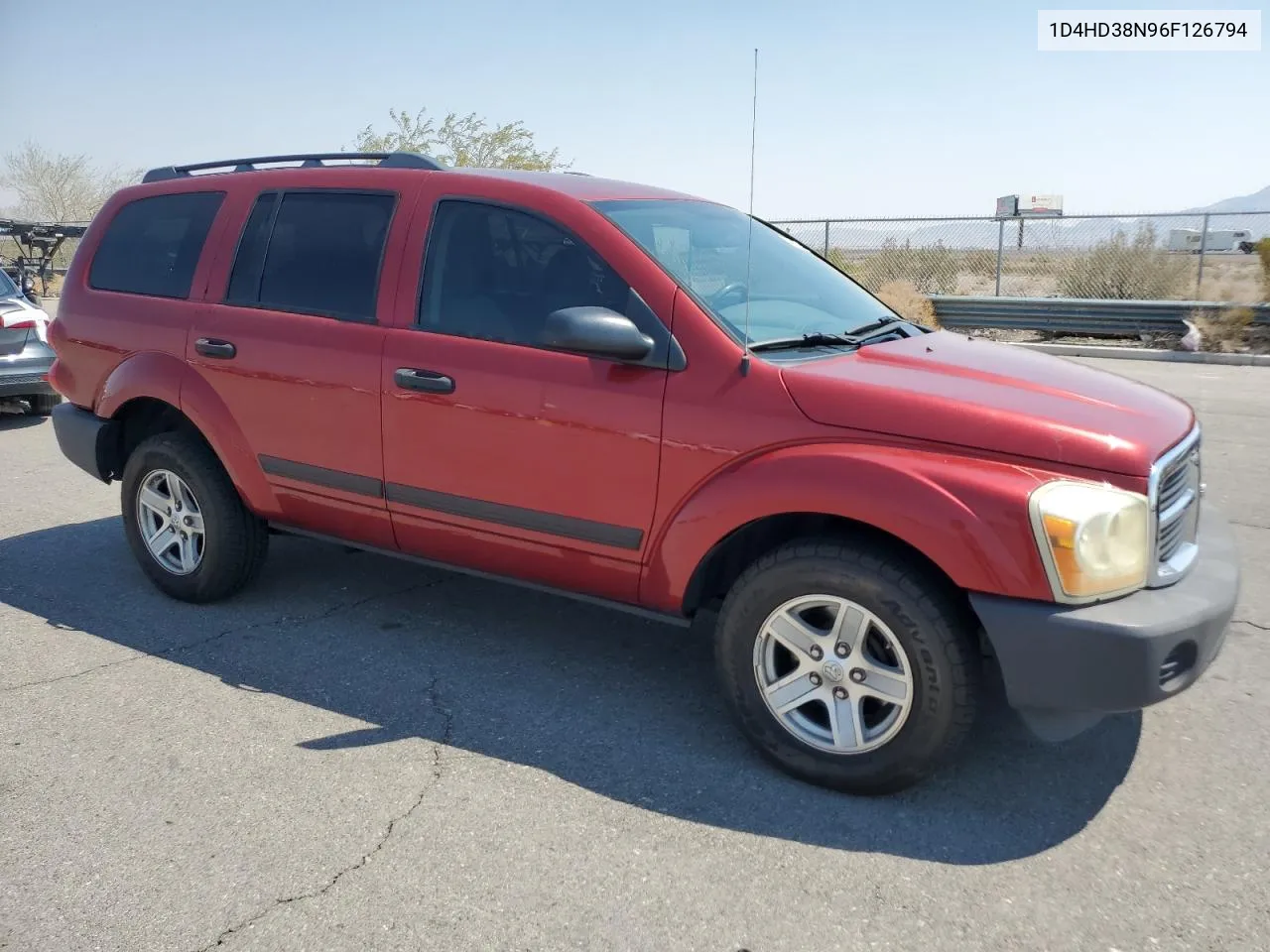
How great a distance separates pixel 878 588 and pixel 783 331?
40.9 inches

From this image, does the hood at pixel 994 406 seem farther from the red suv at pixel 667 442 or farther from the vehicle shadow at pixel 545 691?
the vehicle shadow at pixel 545 691

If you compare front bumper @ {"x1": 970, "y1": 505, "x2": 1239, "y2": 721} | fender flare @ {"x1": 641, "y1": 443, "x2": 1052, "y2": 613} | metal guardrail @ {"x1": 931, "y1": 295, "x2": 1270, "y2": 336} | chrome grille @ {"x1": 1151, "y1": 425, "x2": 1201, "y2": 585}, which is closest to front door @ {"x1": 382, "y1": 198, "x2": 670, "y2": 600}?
fender flare @ {"x1": 641, "y1": 443, "x2": 1052, "y2": 613}

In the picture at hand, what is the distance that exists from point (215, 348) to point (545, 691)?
2016mm

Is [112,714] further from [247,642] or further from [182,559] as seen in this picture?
[182,559]

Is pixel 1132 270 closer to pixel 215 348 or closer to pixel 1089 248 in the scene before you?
pixel 1089 248

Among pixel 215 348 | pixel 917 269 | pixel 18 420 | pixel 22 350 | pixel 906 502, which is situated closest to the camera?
pixel 906 502

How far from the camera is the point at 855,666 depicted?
317 cm

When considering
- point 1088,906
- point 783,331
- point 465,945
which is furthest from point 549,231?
point 1088,906

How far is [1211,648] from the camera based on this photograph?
3055 millimetres

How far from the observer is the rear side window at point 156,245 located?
4.72 m

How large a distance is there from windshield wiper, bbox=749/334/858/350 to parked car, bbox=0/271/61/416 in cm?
784

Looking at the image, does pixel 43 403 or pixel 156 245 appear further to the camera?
pixel 43 403

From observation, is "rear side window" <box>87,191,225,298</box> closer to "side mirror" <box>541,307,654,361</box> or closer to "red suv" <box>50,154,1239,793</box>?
"red suv" <box>50,154,1239,793</box>

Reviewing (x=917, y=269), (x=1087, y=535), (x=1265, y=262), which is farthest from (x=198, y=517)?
(x=917, y=269)
